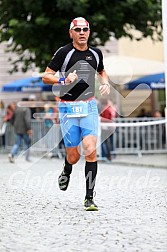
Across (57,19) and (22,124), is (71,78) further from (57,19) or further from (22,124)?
(57,19)

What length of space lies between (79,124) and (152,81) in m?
15.4

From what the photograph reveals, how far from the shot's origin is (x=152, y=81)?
23438 millimetres

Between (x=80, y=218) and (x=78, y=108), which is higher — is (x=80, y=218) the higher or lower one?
the lower one

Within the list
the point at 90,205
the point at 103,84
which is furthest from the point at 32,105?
the point at 90,205

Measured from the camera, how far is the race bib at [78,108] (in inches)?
319

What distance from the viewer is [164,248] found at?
5.90 meters

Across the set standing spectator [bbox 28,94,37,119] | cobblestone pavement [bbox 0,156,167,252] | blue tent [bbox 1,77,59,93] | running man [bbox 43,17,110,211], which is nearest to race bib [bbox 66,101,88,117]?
running man [bbox 43,17,110,211]

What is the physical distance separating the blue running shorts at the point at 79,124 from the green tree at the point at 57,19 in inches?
517

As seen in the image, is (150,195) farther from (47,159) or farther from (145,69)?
(145,69)

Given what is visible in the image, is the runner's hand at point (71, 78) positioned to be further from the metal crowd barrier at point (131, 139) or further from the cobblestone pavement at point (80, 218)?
the metal crowd barrier at point (131, 139)

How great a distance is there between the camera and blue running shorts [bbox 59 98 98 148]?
26.8 ft

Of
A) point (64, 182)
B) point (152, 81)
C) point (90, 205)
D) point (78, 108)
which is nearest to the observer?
point (90, 205)

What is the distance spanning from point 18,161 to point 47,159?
1.23 metres

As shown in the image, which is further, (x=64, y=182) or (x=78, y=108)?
(x=64, y=182)
